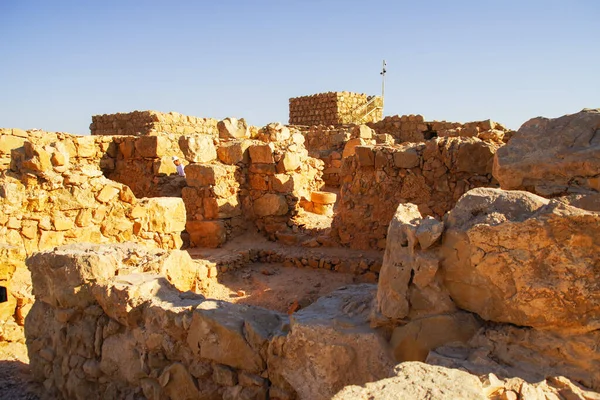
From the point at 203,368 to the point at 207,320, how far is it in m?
0.28

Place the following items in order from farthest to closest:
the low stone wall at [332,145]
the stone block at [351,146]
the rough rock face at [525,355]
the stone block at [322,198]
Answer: the low stone wall at [332,145]
the stone block at [351,146]
the stone block at [322,198]
the rough rock face at [525,355]

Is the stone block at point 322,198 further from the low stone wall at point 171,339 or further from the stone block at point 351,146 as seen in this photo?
the low stone wall at point 171,339

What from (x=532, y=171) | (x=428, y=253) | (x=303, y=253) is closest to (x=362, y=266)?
(x=303, y=253)

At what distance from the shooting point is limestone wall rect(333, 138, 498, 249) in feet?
20.3

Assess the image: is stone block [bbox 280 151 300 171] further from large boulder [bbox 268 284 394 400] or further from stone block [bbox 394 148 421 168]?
Answer: large boulder [bbox 268 284 394 400]

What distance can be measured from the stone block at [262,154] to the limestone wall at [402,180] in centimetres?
168

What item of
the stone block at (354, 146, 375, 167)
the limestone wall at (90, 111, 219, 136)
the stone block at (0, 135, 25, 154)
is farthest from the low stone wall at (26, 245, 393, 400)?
the limestone wall at (90, 111, 219, 136)

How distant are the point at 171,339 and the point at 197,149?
6.37 metres

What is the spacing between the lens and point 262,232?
8.49 m

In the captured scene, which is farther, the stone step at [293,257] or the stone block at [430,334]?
the stone step at [293,257]

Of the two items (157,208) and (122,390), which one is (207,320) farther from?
(157,208)

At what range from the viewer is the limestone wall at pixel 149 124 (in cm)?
1377

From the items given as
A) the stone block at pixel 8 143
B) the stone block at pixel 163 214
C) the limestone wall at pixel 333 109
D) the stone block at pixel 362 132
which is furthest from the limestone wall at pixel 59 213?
the limestone wall at pixel 333 109

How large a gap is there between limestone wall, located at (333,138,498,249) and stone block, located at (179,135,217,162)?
2.96 metres
